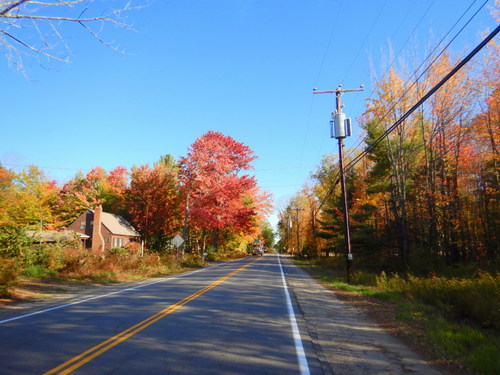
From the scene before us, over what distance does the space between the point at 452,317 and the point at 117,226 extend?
38288mm

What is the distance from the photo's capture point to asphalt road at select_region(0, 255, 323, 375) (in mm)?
5113

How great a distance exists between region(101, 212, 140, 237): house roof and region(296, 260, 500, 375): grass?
3158cm

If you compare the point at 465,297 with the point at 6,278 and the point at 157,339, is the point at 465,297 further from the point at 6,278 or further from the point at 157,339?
the point at 6,278

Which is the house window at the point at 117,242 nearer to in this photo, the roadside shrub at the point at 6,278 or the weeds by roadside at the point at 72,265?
the weeds by roadside at the point at 72,265

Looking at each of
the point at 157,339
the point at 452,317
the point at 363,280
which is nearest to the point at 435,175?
the point at 363,280

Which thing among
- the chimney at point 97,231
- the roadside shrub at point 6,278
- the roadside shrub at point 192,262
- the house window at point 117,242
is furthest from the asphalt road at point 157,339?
the house window at point 117,242

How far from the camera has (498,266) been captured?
14867 millimetres

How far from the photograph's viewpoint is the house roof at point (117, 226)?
39188 mm

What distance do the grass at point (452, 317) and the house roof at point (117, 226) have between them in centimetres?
3158

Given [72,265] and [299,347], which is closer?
[299,347]

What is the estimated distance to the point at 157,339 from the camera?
21.4ft

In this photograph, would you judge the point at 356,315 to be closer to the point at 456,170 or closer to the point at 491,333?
the point at 491,333

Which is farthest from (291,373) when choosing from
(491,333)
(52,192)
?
(52,192)

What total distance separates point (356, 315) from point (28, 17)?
10.0m
